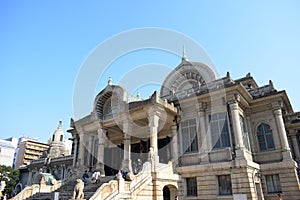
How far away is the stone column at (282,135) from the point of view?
17.4 m

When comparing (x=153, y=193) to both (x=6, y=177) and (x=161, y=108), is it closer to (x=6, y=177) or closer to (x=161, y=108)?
(x=161, y=108)

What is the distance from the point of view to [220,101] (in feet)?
60.8

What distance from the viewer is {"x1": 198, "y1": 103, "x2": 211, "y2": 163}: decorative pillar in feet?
58.3

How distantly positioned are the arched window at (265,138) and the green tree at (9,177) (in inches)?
2073

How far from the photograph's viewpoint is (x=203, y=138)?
60.2 feet

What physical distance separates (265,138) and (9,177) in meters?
53.7

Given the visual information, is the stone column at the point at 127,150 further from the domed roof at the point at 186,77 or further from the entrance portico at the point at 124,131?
the domed roof at the point at 186,77

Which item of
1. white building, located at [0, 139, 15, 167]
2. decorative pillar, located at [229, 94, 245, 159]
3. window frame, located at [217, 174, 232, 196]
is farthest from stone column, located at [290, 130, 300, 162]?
white building, located at [0, 139, 15, 167]

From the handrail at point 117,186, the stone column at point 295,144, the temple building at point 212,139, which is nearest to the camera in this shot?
the handrail at point 117,186

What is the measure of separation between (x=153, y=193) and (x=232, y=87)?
947 cm

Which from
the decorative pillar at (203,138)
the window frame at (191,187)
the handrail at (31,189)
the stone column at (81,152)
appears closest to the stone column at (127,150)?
the window frame at (191,187)

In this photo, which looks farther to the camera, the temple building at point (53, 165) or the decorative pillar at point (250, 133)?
the temple building at point (53, 165)

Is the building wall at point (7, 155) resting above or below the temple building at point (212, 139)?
above

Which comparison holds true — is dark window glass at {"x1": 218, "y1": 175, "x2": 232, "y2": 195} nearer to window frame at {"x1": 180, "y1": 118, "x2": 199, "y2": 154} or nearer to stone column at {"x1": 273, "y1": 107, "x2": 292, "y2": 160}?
window frame at {"x1": 180, "y1": 118, "x2": 199, "y2": 154}
